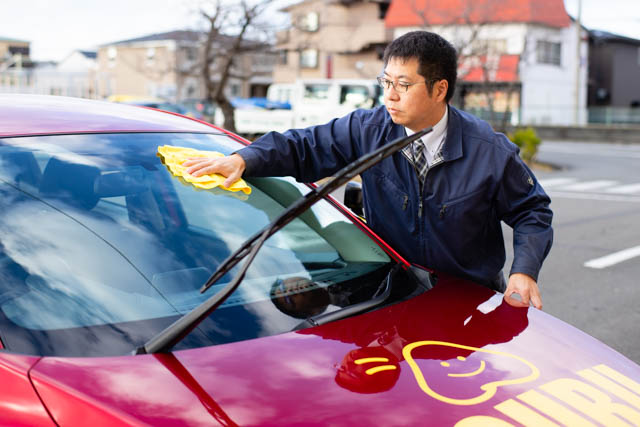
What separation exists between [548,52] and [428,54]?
4313 cm

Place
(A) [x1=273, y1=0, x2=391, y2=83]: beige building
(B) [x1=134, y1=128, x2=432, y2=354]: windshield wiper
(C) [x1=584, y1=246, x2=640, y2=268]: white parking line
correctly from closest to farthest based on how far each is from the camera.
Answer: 1. (B) [x1=134, y1=128, x2=432, y2=354]: windshield wiper
2. (C) [x1=584, y1=246, x2=640, y2=268]: white parking line
3. (A) [x1=273, y1=0, x2=391, y2=83]: beige building

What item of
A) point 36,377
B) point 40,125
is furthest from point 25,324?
point 40,125

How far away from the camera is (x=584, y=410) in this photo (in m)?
1.71

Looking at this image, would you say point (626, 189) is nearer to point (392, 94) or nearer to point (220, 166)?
point (392, 94)

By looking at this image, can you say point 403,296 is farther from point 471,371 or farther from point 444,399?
point 444,399

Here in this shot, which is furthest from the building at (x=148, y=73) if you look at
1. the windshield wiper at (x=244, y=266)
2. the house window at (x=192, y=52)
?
the windshield wiper at (x=244, y=266)

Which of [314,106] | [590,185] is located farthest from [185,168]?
[314,106]

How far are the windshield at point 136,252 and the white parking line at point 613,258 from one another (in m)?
5.35

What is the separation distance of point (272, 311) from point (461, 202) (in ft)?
3.07

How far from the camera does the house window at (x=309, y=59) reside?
51.9 metres

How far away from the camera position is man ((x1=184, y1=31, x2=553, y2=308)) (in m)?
2.54

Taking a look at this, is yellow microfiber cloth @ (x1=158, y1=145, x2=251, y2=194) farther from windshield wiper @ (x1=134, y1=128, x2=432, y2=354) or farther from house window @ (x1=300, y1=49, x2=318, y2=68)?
house window @ (x1=300, y1=49, x2=318, y2=68)

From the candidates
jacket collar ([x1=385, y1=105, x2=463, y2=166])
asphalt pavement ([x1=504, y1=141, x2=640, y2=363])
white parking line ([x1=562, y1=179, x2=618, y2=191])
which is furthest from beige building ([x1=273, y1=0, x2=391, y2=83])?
jacket collar ([x1=385, y1=105, x2=463, y2=166])

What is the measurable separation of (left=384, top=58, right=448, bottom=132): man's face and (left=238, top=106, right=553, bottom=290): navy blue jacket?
5.3 inches
